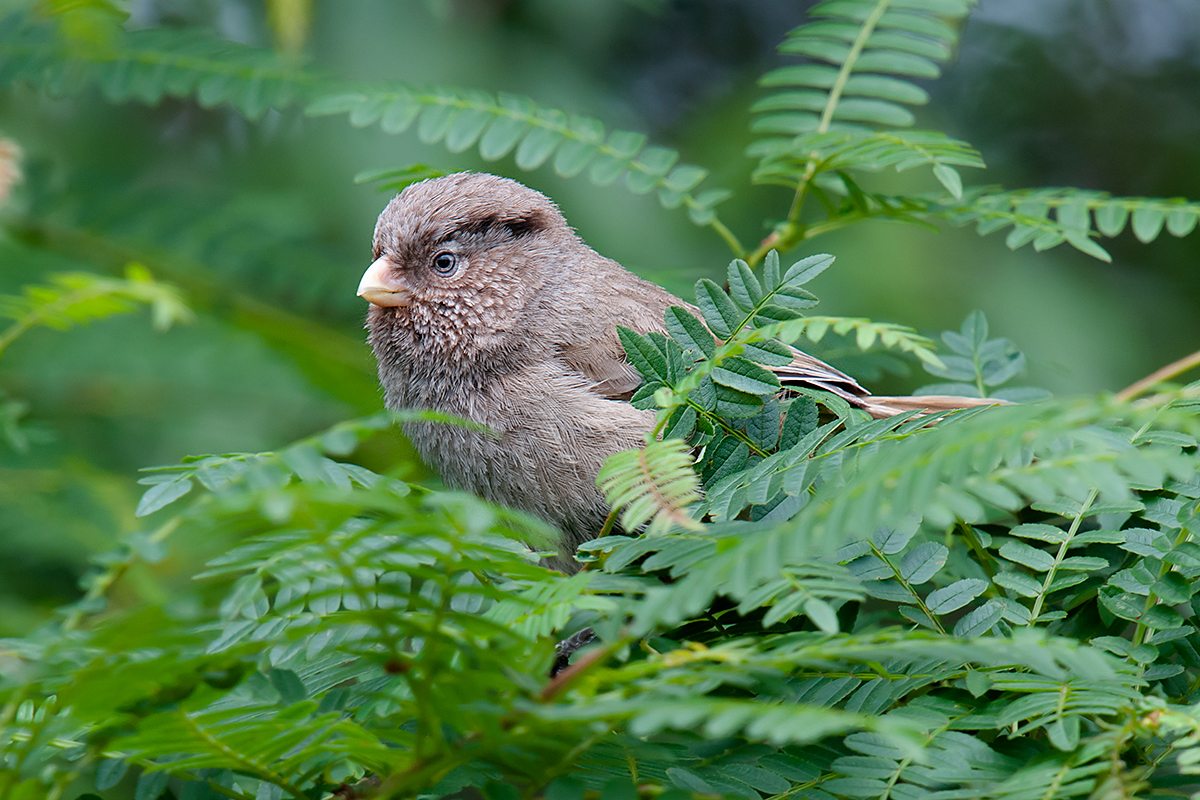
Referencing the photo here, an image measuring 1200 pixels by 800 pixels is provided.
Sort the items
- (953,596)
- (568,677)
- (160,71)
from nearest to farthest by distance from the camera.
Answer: (568,677) < (953,596) < (160,71)

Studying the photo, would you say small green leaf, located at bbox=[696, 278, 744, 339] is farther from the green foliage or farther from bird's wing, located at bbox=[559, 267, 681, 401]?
bird's wing, located at bbox=[559, 267, 681, 401]

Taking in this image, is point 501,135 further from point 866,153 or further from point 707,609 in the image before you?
point 707,609

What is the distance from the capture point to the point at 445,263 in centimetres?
336

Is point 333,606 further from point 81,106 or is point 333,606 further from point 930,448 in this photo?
point 81,106

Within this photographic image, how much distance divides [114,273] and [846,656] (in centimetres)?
285

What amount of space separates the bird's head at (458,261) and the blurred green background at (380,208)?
10.7 inches

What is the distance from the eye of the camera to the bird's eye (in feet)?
11.0

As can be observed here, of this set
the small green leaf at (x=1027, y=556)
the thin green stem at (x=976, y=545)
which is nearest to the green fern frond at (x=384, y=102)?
the thin green stem at (x=976, y=545)

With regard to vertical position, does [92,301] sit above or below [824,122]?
below

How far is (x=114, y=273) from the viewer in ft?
10.8

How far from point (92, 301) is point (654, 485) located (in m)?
0.94

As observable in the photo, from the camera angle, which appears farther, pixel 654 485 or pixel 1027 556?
pixel 1027 556

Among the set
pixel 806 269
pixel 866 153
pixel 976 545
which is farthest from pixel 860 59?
pixel 976 545

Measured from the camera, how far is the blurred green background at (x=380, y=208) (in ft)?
10.5
